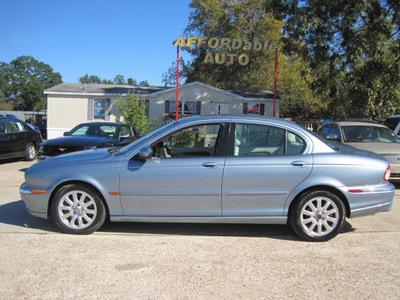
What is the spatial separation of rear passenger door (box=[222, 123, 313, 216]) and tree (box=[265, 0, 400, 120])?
12165mm

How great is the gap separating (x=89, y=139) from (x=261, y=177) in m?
5.49

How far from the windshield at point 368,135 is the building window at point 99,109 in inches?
652

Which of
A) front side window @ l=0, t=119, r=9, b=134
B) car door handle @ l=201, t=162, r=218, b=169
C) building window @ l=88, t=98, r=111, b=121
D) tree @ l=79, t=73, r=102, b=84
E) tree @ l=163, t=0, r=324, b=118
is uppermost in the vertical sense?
tree @ l=79, t=73, r=102, b=84

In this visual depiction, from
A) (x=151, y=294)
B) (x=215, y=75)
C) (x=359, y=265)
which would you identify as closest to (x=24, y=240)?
(x=151, y=294)

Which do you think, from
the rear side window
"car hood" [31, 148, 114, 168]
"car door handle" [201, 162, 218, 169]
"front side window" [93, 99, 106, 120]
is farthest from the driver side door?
"front side window" [93, 99, 106, 120]

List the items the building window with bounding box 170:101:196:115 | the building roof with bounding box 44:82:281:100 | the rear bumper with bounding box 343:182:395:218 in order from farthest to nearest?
the building window with bounding box 170:101:196:115, the building roof with bounding box 44:82:281:100, the rear bumper with bounding box 343:182:395:218

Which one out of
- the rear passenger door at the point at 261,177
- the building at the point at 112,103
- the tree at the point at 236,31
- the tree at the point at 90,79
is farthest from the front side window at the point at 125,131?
the tree at the point at 90,79

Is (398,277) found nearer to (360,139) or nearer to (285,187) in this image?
(285,187)

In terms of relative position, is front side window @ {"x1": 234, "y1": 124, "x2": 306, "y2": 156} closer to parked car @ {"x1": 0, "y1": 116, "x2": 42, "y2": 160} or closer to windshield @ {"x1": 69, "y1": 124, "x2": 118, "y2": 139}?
windshield @ {"x1": 69, "y1": 124, "x2": 118, "y2": 139}

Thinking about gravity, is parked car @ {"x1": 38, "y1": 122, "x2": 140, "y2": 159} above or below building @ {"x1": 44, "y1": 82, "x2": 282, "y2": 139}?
below

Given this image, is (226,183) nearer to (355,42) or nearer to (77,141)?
(77,141)

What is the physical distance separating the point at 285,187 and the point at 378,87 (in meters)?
14.0

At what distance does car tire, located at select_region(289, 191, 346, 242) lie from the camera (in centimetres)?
431

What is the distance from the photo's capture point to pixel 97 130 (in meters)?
9.59
